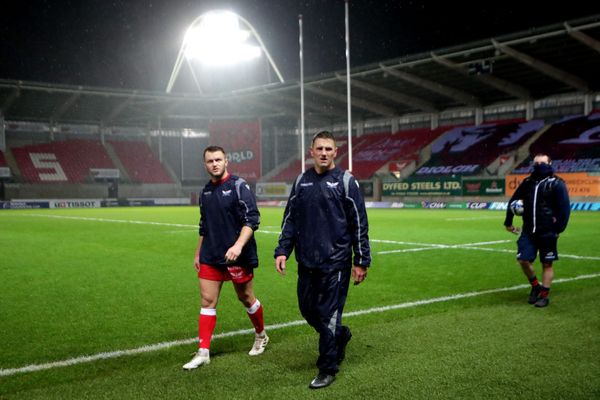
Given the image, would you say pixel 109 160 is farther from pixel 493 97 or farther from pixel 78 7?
pixel 493 97

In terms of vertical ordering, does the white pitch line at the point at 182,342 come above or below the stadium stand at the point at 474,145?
below

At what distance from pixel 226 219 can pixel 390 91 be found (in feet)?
146

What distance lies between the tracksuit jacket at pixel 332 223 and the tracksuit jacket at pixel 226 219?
0.74m

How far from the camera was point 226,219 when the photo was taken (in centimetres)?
543

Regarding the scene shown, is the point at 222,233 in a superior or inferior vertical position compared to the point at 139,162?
inferior

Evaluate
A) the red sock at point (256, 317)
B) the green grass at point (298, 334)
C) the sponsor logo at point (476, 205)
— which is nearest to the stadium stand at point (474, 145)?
the sponsor logo at point (476, 205)

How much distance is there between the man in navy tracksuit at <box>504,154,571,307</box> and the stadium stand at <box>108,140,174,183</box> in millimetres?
53945

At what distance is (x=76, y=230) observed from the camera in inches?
848

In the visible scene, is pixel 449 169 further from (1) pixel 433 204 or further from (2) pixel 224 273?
(2) pixel 224 273

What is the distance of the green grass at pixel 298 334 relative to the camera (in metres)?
4.52

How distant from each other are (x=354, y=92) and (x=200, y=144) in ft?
70.9

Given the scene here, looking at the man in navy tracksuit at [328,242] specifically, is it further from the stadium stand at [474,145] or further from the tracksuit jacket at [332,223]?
the stadium stand at [474,145]

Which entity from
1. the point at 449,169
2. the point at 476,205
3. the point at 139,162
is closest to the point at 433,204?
the point at 476,205

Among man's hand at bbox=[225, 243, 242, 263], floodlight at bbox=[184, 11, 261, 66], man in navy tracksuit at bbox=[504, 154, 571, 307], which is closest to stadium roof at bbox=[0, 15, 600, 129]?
floodlight at bbox=[184, 11, 261, 66]
